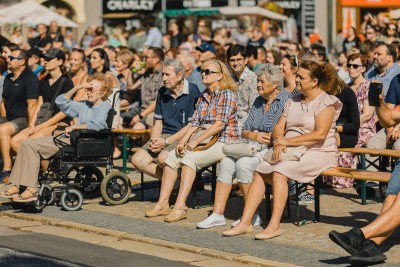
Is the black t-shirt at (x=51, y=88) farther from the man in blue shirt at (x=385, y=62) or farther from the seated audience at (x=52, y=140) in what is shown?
the man in blue shirt at (x=385, y=62)

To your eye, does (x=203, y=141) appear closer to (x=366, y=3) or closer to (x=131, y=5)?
(x=366, y=3)

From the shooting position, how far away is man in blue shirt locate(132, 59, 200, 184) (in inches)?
506

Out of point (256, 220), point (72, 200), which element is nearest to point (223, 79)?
point (256, 220)

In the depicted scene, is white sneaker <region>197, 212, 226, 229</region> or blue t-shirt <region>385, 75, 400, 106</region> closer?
white sneaker <region>197, 212, 226, 229</region>

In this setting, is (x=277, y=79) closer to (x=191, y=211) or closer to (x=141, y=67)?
(x=191, y=211)

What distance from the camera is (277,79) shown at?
39.4ft

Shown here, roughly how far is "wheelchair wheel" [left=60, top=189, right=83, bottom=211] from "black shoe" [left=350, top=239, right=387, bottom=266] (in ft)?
Answer: 13.9

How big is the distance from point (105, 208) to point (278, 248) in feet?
10.6

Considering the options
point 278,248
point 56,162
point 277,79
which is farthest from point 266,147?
point 56,162

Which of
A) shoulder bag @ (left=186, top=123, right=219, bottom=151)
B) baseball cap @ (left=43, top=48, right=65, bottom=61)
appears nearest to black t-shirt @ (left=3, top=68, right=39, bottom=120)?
baseball cap @ (left=43, top=48, right=65, bottom=61)

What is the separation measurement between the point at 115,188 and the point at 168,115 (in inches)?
41.3

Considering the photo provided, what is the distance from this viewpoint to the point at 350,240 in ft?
31.5

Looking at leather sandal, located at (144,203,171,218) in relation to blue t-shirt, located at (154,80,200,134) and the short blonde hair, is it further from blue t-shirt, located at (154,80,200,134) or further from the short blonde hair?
the short blonde hair

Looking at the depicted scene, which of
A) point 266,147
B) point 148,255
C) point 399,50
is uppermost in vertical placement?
point 399,50
